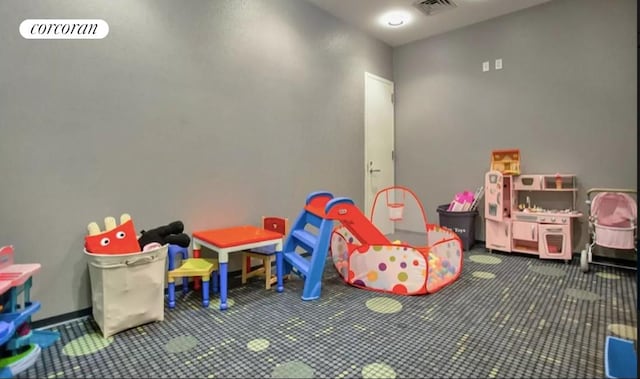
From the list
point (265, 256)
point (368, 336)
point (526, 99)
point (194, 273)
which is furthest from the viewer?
point (526, 99)

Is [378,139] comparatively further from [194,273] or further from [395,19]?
[194,273]

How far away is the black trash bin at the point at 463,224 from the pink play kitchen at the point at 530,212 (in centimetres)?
18

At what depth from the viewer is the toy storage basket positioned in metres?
1.92

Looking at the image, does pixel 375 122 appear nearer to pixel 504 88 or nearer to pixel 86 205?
pixel 504 88

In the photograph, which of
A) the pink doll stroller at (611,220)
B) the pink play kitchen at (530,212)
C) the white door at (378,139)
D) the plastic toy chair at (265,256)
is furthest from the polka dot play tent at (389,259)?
the white door at (378,139)

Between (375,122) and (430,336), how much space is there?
10.1ft

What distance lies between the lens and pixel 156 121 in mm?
2494

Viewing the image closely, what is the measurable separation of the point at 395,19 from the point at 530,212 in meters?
2.55

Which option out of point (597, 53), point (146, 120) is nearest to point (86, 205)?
point (146, 120)

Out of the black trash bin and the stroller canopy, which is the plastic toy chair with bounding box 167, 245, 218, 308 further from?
the stroller canopy

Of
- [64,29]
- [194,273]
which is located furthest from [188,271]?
[64,29]

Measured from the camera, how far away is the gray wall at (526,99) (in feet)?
10.7

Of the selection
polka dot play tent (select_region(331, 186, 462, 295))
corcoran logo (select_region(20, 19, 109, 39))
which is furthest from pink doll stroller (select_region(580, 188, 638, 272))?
corcoran logo (select_region(20, 19, 109, 39))

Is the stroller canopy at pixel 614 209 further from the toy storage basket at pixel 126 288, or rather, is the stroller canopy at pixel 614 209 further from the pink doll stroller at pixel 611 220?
the toy storage basket at pixel 126 288
